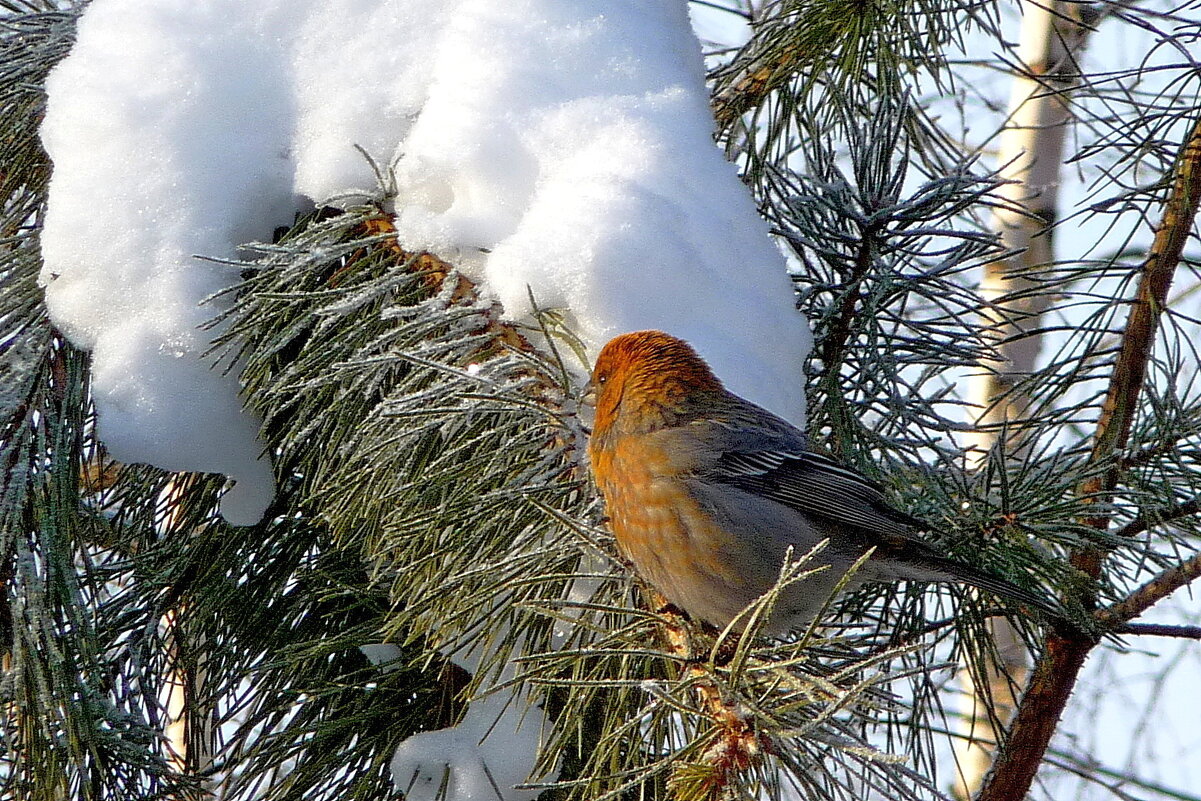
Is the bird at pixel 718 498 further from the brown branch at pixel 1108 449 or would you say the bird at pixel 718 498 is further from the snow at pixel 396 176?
the brown branch at pixel 1108 449

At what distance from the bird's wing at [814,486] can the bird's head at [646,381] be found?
0.13 meters

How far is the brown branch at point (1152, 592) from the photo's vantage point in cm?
185

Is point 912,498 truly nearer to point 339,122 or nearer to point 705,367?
point 705,367

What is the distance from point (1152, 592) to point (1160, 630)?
0.22 feet

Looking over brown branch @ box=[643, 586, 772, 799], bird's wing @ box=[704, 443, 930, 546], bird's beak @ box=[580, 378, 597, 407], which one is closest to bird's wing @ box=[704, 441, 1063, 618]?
bird's wing @ box=[704, 443, 930, 546]

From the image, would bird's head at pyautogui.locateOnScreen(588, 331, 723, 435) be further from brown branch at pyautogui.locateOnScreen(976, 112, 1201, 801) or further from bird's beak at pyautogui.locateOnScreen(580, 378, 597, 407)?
brown branch at pyautogui.locateOnScreen(976, 112, 1201, 801)

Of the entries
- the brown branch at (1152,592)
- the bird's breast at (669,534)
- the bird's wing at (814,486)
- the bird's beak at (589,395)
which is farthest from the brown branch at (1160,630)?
the bird's beak at (589,395)

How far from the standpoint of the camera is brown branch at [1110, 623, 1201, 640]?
6.10 ft

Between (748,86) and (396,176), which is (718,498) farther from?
(748,86)

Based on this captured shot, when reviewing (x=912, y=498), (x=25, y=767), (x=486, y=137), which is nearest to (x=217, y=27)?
(x=486, y=137)

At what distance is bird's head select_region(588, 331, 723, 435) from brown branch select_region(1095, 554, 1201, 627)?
2.48ft

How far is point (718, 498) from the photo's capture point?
189 centimetres

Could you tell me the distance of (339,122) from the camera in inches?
74.7

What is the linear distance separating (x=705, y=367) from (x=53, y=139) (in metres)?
1.13
